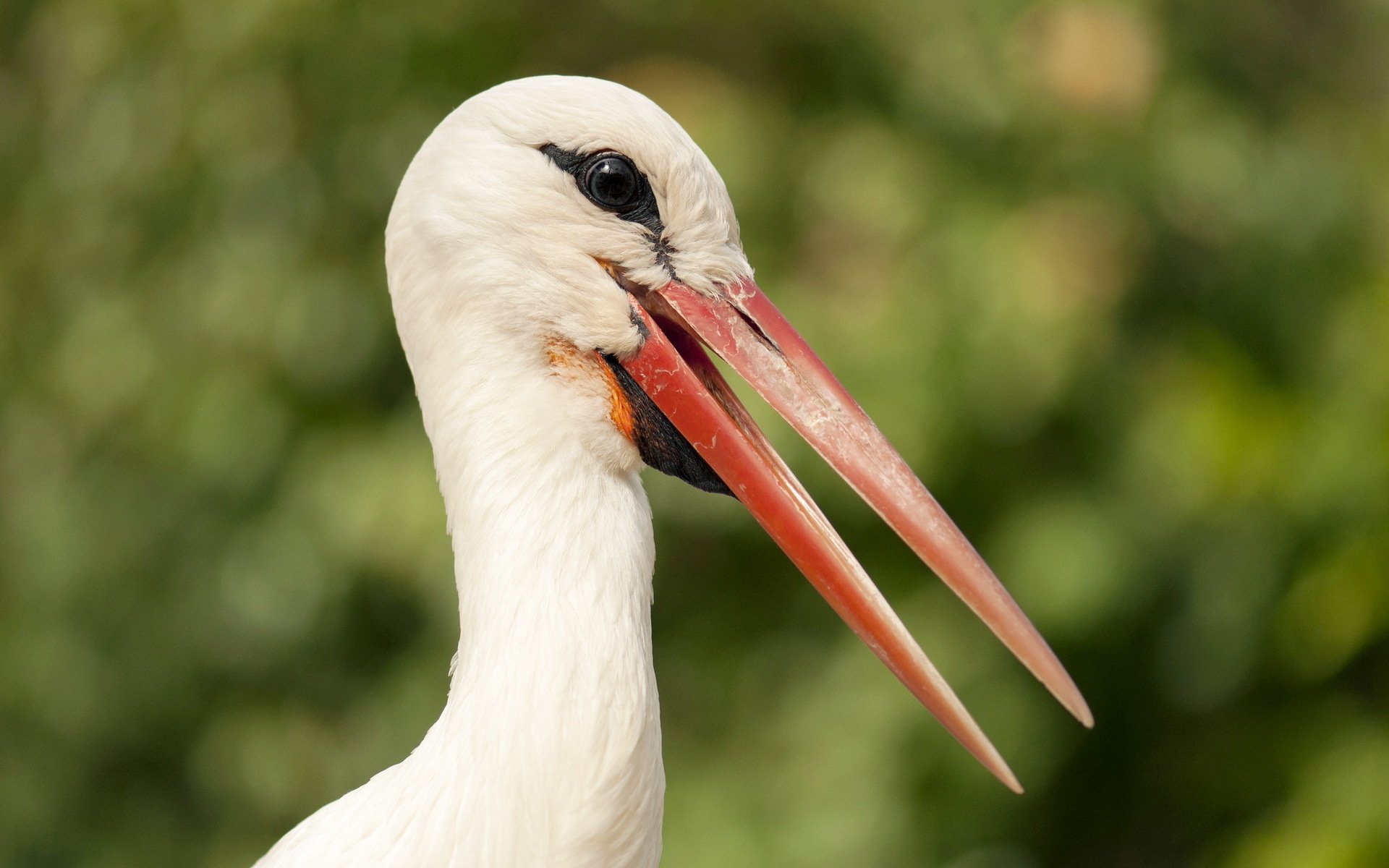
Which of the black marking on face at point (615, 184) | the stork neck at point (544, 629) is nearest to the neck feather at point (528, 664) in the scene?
the stork neck at point (544, 629)

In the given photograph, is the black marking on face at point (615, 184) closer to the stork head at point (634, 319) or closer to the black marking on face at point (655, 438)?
the stork head at point (634, 319)

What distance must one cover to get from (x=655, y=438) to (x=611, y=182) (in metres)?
0.26

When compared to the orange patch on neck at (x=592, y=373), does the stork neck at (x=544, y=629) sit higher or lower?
lower

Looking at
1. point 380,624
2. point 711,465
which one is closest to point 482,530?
point 711,465

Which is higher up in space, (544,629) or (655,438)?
(655,438)

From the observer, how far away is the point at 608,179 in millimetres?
1372

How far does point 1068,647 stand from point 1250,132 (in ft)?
3.95

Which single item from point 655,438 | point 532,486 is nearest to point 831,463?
point 655,438

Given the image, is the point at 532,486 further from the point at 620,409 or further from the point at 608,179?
the point at 608,179

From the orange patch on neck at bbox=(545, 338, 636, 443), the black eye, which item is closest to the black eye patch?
the black eye

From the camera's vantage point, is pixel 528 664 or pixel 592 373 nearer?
pixel 528 664

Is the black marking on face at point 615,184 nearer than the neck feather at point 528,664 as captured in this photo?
No

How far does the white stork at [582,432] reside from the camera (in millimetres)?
1261

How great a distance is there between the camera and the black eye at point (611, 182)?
1.37 metres
